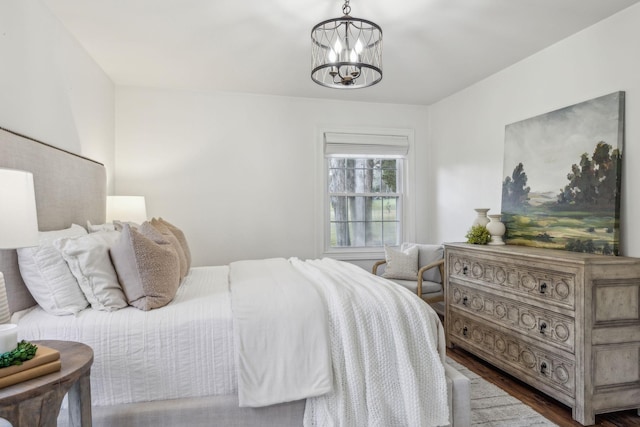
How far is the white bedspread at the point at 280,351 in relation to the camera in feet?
5.84

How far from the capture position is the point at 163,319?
183 cm

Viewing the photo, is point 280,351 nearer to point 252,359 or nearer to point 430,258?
point 252,359

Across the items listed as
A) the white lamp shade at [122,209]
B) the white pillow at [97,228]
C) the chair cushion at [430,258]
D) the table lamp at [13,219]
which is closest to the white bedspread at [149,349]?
the table lamp at [13,219]

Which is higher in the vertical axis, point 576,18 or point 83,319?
point 576,18

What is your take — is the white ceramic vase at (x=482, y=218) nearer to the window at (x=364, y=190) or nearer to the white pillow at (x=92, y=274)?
the window at (x=364, y=190)

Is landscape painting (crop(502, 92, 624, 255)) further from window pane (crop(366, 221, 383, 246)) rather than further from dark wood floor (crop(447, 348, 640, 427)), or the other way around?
window pane (crop(366, 221, 383, 246))

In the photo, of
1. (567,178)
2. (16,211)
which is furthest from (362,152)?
(16,211)

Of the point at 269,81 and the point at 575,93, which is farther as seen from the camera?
the point at 269,81

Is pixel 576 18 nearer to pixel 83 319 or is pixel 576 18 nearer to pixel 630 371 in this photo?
pixel 630 371

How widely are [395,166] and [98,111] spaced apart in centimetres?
329

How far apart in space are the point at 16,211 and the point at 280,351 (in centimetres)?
116

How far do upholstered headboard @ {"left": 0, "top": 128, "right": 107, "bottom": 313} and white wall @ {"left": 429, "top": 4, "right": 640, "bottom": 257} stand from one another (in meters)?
3.50

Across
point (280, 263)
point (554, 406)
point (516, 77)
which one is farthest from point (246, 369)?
point (516, 77)

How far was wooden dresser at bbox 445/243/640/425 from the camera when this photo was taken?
7.55ft
